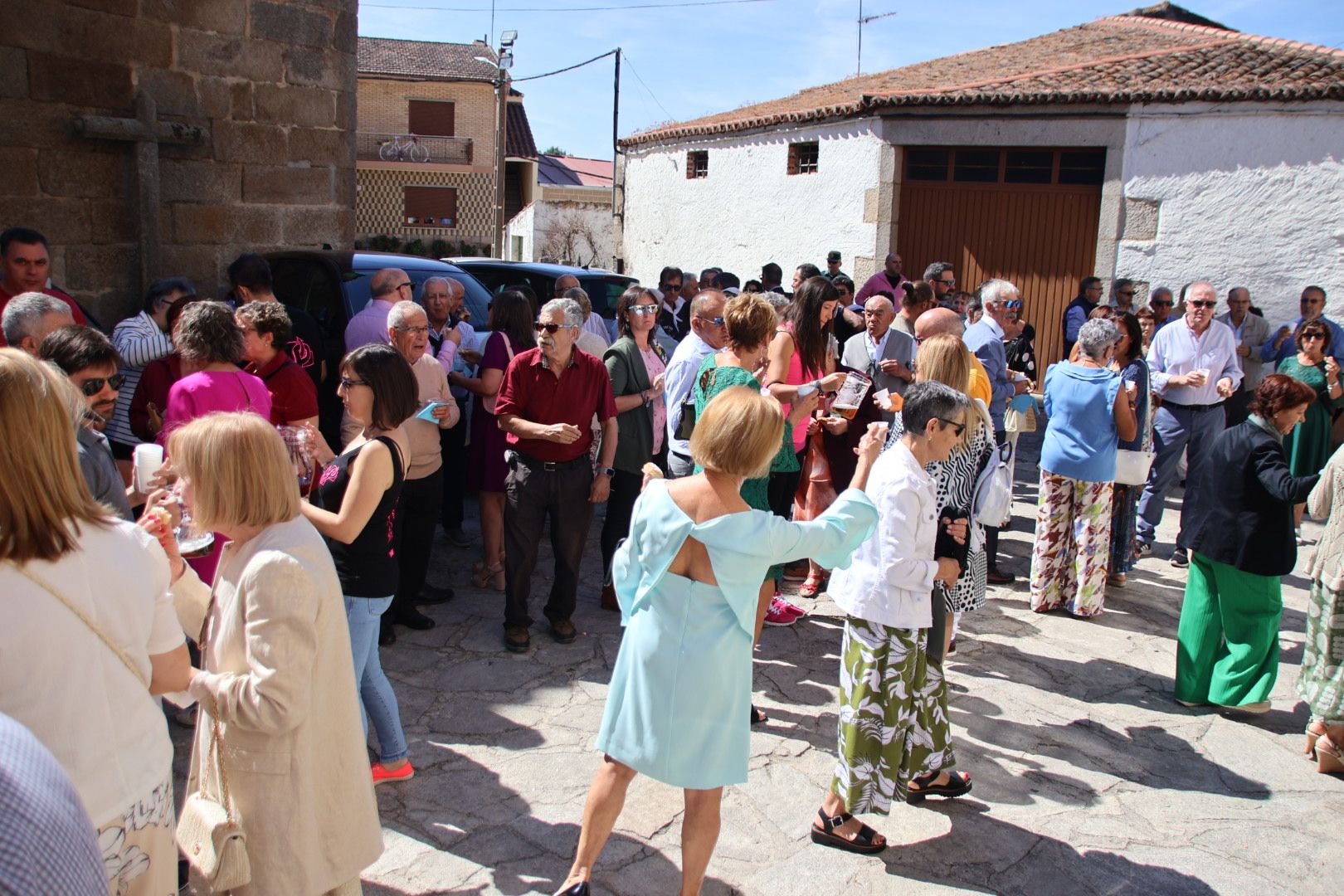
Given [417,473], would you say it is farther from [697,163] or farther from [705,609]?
[697,163]

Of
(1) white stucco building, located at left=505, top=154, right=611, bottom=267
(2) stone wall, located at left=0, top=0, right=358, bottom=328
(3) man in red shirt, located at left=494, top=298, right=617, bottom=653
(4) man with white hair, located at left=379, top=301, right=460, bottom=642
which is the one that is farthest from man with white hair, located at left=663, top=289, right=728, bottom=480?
(1) white stucco building, located at left=505, top=154, right=611, bottom=267

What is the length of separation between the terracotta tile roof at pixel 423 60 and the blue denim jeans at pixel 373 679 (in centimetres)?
3664

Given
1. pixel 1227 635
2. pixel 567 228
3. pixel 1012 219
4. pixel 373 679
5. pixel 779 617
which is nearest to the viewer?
pixel 373 679

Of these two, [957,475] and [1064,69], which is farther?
[1064,69]

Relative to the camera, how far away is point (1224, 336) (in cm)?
746

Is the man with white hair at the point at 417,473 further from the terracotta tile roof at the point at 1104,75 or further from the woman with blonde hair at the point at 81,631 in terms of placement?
the terracotta tile roof at the point at 1104,75

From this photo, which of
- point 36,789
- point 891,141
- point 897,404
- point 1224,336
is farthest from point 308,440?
point 891,141

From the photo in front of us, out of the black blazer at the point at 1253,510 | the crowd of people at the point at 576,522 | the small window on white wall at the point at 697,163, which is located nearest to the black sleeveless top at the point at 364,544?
the crowd of people at the point at 576,522

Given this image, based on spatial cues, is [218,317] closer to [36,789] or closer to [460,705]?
[460,705]

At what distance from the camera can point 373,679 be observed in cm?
355

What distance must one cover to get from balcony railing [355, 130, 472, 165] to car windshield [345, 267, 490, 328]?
3172 centimetres

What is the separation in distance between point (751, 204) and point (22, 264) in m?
14.7

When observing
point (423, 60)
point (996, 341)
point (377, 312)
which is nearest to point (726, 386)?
point (377, 312)

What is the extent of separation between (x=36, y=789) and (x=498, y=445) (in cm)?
471
